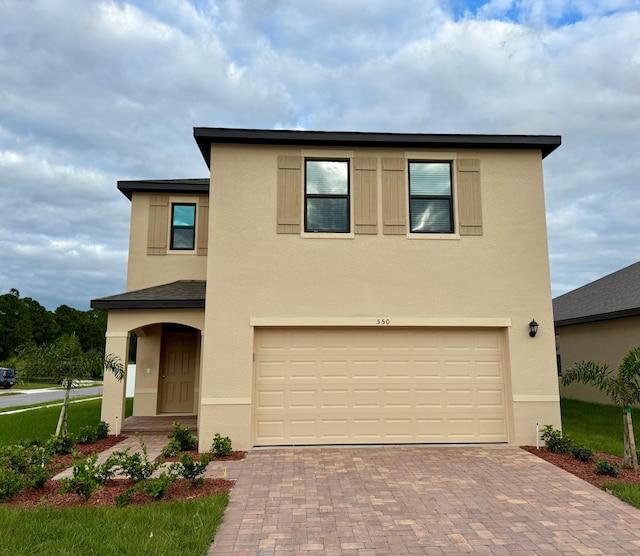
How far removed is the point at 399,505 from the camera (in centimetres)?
538

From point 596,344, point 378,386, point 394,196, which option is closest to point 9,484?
point 378,386

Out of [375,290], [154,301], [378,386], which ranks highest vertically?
[375,290]

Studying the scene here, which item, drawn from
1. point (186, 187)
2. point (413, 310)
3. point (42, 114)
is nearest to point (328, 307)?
point (413, 310)

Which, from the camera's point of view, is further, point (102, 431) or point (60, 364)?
point (102, 431)

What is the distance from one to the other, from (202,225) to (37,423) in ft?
24.9

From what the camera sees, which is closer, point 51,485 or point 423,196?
point 51,485

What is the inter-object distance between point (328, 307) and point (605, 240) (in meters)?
25.6

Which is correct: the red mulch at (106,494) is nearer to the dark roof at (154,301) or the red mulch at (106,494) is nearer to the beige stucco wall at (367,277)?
the beige stucco wall at (367,277)

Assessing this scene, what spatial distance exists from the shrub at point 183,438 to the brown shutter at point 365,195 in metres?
5.20

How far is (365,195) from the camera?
9258 millimetres

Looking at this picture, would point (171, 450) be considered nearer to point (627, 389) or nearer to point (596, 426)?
point (627, 389)

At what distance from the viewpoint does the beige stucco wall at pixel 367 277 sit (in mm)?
8742

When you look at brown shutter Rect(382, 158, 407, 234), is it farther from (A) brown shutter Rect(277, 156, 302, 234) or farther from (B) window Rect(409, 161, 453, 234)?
(A) brown shutter Rect(277, 156, 302, 234)

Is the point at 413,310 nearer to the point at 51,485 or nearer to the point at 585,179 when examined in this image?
the point at 51,485
